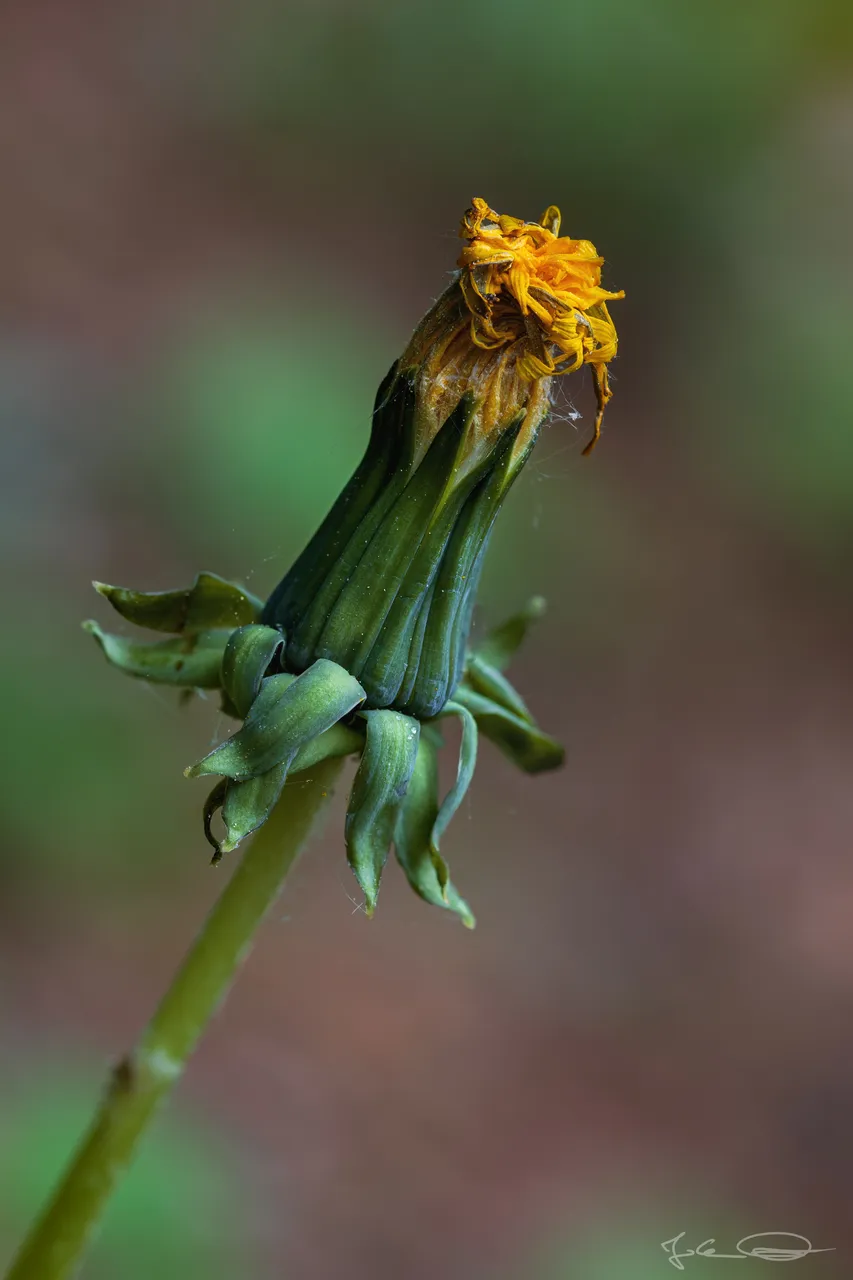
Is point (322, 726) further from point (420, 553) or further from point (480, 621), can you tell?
point (480, 621)

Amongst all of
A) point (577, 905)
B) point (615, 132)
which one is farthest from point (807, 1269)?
point (615, 132)

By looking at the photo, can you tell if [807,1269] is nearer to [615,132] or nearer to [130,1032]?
[130,1032]
